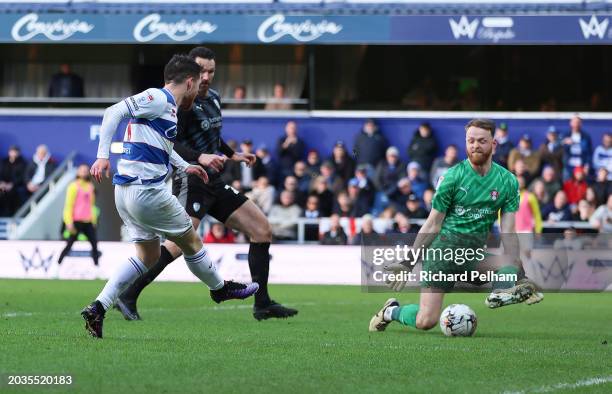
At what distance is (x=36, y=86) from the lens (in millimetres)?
27844

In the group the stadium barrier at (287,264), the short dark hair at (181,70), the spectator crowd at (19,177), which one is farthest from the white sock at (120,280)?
the spectator crowd at (19,177)

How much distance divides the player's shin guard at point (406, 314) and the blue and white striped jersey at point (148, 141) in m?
2.32

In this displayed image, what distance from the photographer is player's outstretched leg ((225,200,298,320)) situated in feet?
37.9

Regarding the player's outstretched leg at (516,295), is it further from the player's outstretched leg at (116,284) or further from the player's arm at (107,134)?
the player's arm at (107,134)

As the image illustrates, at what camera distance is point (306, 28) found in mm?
25578

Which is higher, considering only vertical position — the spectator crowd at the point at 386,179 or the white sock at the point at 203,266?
the spectator crowd at the point at 386,179

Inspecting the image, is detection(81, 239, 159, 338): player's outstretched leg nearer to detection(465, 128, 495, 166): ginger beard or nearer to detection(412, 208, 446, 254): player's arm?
detection(412, 208, 446, 254): player's arm

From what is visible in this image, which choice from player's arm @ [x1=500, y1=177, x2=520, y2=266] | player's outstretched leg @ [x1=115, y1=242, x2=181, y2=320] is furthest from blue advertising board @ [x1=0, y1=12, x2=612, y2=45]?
player's arm @ [x1=500, y1=177, x2=520, y2=266]

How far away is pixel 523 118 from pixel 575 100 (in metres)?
1.14

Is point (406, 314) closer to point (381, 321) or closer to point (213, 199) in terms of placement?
point (381, 321)

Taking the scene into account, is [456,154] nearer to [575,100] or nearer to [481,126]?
[575,100]

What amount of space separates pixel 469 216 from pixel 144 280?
3.14m

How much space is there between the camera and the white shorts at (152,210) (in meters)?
9.20

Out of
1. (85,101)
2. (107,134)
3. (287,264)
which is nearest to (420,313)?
(107,134)
